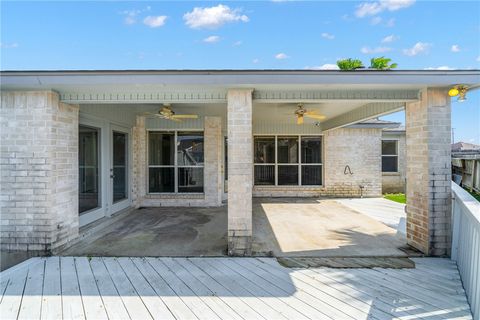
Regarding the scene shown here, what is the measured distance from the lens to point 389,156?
10.8 meters

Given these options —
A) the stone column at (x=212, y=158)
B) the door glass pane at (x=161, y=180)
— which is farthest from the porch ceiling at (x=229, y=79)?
the door glass pane at (x=161, y=180)

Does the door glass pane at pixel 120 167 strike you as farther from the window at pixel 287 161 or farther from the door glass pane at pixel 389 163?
the door glass pane at pixel 389 163

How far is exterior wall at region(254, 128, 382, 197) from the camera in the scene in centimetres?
952

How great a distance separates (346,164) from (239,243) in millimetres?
7078

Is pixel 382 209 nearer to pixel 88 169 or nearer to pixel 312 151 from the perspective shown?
pixel 312 151

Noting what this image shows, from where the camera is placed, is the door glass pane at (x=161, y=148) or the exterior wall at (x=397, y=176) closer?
the door glass pane at (x=161, y=148)

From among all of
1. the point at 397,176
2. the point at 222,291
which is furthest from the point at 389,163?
the point at 222,291

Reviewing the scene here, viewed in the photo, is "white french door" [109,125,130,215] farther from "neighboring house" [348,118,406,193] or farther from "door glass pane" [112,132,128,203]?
"neighboring house" [348,118,406,193]

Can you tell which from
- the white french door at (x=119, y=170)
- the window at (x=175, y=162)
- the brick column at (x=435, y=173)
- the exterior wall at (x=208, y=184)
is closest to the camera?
the brick column at (x=435, y=173)

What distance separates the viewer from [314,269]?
336 cm

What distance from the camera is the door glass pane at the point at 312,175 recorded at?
9.74m

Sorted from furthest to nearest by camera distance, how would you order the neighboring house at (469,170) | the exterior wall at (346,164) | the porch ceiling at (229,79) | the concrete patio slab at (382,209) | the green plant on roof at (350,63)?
the green plant on roof at (350,63) < the neighboring house at (469,170) < the exterior wall at (346,164) < the concrete patio slab at (382,209) < the porch ceiling at (229,79)

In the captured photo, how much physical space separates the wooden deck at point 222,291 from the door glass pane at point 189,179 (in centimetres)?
423

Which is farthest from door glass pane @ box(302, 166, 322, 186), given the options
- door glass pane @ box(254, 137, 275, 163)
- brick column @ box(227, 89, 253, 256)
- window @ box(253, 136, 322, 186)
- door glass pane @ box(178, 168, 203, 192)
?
brick column @ box(227, 89, 253, 256)
